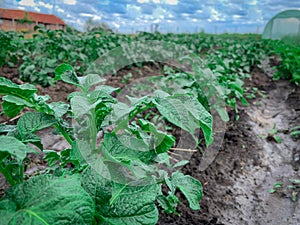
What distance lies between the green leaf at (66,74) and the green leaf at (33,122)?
17 cm

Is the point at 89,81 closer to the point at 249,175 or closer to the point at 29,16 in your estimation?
the point at 249,175

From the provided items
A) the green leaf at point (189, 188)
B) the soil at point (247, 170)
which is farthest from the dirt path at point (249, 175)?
the green leaf at point (189, 188)

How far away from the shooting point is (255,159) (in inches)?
123

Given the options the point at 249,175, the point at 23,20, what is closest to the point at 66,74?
the point at 249,175

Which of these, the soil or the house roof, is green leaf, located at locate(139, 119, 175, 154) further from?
the house roof

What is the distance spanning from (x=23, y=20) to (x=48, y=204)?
623 cm

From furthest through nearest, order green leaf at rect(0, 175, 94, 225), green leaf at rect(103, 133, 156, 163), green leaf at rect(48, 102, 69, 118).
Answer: green leaf at rect(48, 102, 69, 118) < green leaf at rect(103, 133, 156, 163) < green leaf at rect(0, 175, 94, 225)

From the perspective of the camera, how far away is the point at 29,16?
634cm

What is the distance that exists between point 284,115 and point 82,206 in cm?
419

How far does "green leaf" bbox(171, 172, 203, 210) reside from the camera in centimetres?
133

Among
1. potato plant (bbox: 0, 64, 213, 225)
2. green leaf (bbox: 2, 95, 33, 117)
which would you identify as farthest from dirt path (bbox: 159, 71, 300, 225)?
green leaf (bbox: 2, 95, 33, 117)

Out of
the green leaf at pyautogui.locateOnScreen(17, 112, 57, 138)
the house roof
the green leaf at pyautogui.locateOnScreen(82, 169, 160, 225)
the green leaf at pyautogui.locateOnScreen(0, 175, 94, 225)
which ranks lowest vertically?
the green leaf at pyautogui.locateOnScreen(82, 169, 160, 225)

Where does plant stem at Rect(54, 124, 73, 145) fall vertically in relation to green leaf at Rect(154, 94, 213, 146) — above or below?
below

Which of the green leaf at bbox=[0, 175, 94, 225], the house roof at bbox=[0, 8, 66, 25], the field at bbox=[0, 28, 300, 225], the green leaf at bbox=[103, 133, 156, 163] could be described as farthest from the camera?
the house roof at bbox=[0, 8, 66, 25]
